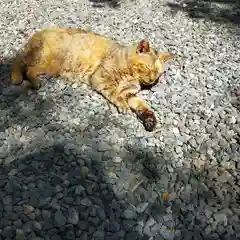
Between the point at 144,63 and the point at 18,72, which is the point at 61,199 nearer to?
the point at 144,63

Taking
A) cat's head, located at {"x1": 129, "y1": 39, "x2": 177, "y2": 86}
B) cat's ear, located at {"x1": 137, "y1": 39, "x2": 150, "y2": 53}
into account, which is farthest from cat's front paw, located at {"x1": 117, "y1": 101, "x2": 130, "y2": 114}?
cat's ear, located at {"x1": 137, "y1": 39, "x2": 150, "y2": 53}

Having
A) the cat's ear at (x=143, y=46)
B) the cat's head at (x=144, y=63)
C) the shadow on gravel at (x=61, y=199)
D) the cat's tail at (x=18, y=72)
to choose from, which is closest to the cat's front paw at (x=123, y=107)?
the cat's head at (x=144, y=63)

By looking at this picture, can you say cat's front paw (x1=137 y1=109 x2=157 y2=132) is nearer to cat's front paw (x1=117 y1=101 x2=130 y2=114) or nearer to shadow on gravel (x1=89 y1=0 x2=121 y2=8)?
cat's front paw (x1=117 y1=101 x2=130 y2=114)

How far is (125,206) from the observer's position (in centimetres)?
372

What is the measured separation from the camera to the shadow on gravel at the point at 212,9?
6957mm

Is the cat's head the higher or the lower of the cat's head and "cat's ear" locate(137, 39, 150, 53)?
→ the lower

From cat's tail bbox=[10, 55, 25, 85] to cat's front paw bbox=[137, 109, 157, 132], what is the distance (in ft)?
4.78

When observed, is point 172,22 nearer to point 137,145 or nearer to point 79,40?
point 79,40

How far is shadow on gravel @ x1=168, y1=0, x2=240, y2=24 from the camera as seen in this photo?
696 cm

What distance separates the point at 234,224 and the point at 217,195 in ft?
1.05

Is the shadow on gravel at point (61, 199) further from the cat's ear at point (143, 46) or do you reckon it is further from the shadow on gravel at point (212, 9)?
the shadow on gravel at point (212, 9)

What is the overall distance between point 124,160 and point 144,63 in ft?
3.79

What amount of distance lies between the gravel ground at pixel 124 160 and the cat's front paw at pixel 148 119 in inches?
2.9

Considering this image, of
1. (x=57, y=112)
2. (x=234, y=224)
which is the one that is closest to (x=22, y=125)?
(x=57, y=112)
